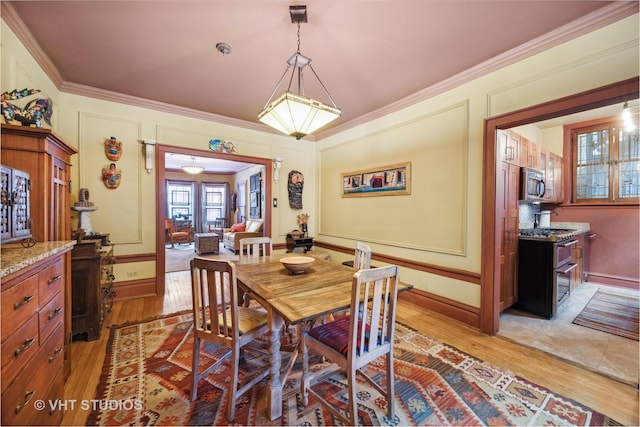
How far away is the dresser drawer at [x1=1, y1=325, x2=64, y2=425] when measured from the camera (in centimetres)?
99

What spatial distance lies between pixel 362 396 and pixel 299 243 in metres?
3.25

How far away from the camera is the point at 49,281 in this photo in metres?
1.36

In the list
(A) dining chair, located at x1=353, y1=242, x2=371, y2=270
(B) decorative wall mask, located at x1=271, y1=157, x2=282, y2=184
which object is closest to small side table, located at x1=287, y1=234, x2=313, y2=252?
(B) decorative wall mask, located at x1=271, y1=157, x2=282, y2=184

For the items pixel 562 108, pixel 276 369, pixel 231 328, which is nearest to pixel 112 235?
pixel 231 328

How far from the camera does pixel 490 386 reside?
184cm

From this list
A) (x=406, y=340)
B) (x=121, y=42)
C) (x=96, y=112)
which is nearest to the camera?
(x=121, y=42)

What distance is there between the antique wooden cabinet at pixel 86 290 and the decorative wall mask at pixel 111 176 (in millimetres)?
1302

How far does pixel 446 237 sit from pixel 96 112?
4.62m

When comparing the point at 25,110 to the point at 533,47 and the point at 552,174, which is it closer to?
the point at 533,47

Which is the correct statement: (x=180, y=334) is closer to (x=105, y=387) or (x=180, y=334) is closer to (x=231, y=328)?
(x=105, y=387)

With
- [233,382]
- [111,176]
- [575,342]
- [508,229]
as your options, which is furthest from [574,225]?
[111,176]

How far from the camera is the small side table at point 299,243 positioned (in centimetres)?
481

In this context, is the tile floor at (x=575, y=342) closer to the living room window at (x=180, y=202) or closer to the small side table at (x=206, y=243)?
the small side table at (x=206, y=243)

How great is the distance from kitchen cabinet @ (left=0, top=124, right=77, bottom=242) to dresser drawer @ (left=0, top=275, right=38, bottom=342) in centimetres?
72
